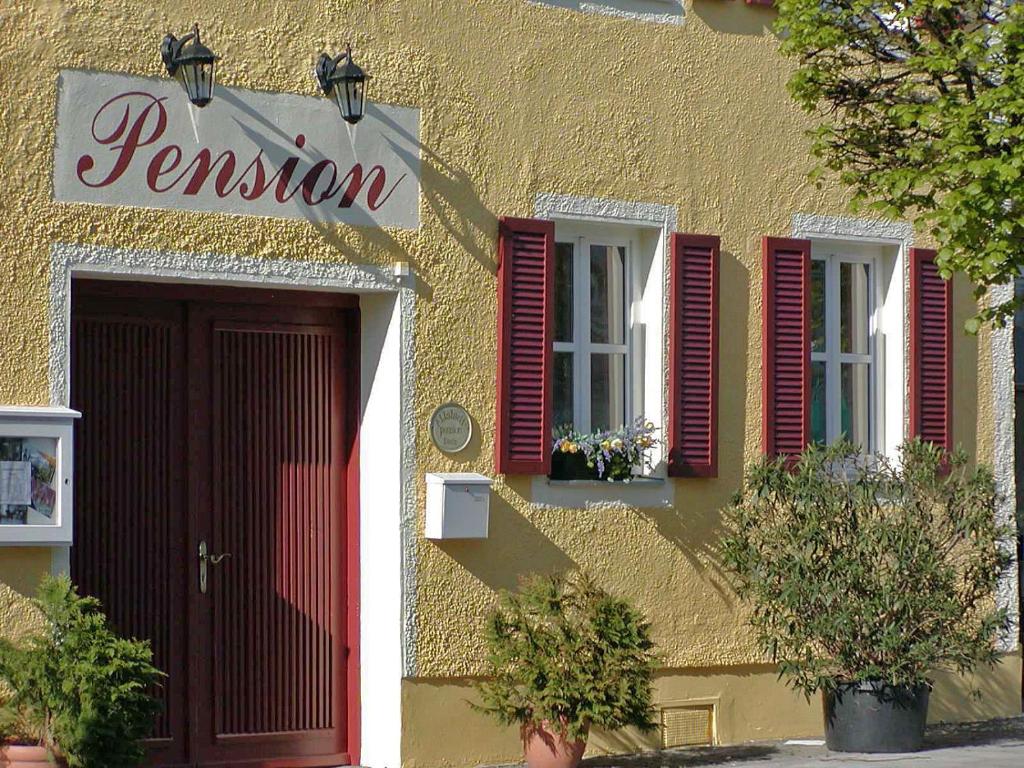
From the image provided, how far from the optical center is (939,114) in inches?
354

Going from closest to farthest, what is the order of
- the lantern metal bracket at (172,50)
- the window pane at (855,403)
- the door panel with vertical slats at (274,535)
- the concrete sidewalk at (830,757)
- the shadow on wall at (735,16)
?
the lantern metal bracket at (172,50) < the door panel with vertical slats at (274,535) < the concrete sidewalk at (830,757) < the shadow on wall at (735,16) < the window pane at (855,403)

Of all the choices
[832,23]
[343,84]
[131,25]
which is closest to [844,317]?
[832,23]

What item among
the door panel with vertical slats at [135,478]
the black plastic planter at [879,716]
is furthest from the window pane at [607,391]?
the door panel with vertical slats at [135,478]

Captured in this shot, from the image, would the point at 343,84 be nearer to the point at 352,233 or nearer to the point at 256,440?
the point at 352,233

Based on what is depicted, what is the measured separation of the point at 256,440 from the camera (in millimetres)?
10219

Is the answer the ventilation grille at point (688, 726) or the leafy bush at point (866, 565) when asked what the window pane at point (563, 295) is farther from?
the ventilation grille at point (688, 726)

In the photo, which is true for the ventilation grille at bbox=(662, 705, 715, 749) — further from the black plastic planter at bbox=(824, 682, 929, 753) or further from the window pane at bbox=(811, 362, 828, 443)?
the window pane at bbox=(811, 362, 828, 443)

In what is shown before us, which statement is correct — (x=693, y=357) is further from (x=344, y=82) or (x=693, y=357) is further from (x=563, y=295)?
(x=344, y=82)

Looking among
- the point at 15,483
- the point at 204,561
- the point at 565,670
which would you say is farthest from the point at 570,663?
the point at 15,483

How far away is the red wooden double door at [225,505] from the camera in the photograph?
32.0 ft

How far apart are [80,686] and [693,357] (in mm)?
4420

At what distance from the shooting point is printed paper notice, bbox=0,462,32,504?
888 centimetres

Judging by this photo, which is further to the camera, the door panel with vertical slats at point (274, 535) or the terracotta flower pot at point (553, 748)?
the door panel with vertical slats at point (274, 535)

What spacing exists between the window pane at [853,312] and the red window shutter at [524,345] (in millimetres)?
2332
